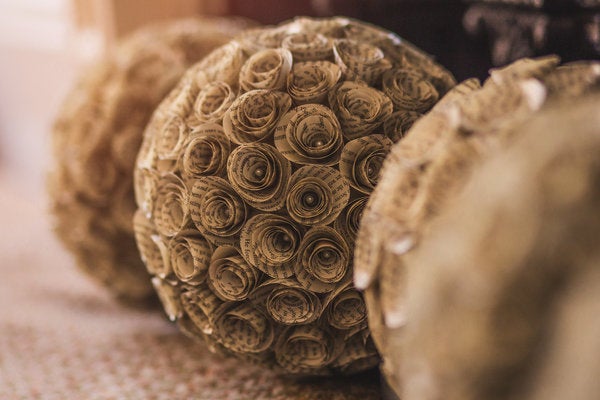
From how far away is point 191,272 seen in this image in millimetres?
449

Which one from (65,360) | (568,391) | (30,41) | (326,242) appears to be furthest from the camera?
(30,41)

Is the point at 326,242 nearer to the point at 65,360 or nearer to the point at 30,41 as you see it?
the point at 65,360

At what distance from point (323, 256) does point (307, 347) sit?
0.25 feet

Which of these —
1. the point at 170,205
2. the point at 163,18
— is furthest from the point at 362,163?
the point at 163,18

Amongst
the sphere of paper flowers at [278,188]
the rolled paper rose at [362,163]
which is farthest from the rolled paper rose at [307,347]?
the rolled paper rose at [362,163]

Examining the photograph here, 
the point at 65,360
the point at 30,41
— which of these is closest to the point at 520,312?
the point at 65,360

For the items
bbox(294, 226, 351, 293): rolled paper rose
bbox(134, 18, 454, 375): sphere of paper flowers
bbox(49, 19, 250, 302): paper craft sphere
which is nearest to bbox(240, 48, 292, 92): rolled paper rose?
bbox(134, 18, 454, 375): sphere of paper flowers

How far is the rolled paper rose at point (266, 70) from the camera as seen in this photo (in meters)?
0.44

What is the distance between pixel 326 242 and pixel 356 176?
5cm

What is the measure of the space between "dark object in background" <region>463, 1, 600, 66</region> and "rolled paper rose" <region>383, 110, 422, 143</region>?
0.19 metres

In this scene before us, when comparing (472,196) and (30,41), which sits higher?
(472,196)

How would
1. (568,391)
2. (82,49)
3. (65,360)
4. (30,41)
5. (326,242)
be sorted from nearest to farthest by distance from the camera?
(568,391)
(326,242)
(65,360)
(82,49)
(30,41)

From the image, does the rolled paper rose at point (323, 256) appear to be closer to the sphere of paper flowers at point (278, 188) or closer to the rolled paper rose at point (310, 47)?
the sphere of paper flowers at point (278, 188)

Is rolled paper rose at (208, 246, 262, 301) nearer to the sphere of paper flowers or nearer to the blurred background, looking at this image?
the sphere of paper flowers
